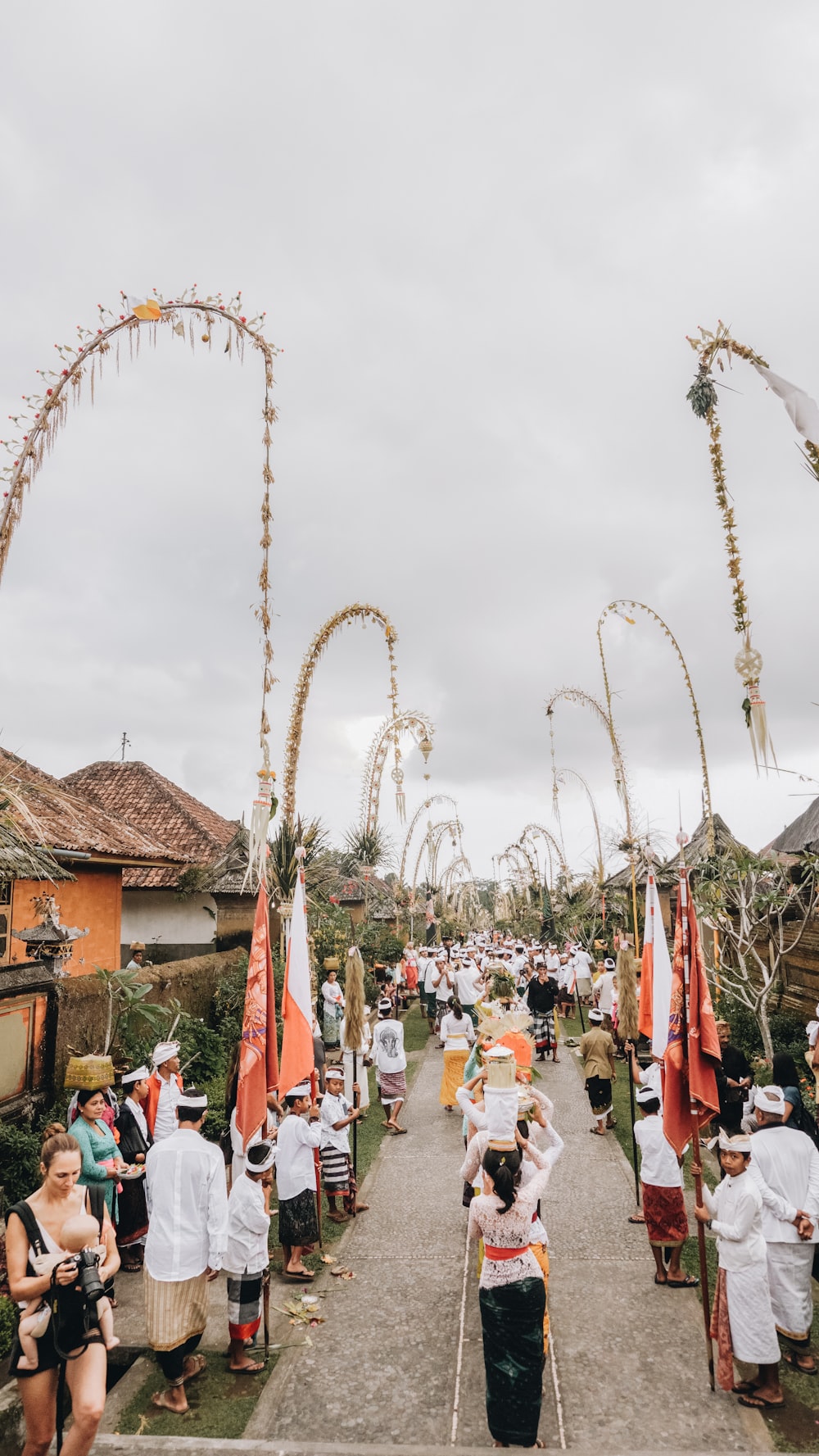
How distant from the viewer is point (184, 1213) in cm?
517

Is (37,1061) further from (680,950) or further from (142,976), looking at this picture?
(680,950)

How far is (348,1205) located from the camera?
26.7 feet

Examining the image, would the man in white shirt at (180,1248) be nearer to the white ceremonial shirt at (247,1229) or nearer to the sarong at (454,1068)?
the white ceremonial shirt at (247,1229)

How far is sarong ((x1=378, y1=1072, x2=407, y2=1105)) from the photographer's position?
36.0 feet

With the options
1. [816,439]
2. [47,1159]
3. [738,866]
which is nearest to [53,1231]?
[47,1159]

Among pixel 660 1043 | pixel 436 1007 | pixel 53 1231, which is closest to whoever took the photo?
pixel 53 1231

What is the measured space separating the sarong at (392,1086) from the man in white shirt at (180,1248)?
577 cm

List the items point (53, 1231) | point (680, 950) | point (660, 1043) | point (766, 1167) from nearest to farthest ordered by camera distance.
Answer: point (53, 1231) < point (766, 1167) < point (680, 950) < point (660, 1043)

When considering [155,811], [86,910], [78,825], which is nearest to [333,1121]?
[78,825]

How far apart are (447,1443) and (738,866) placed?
8340 millimetres

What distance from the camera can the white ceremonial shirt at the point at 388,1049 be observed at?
10.8 m

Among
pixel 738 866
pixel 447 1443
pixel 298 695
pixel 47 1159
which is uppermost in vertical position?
pixel 298 695

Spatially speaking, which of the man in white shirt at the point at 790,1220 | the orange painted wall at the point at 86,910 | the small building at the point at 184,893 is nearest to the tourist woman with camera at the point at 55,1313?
the man in white shirt at the point at 790,1220

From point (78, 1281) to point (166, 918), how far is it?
49.3 feet
